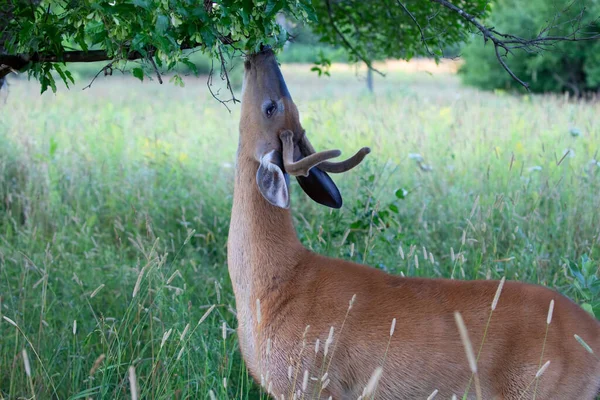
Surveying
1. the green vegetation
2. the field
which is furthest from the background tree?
the field

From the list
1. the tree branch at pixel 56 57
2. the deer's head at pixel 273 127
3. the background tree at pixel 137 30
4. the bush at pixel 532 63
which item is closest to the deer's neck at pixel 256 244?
the deer's head at pixel 273 127

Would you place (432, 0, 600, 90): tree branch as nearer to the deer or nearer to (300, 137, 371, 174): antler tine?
(300, 137, 371, 174): antler tine

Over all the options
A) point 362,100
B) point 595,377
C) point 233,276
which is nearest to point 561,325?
Answer: point 595,377

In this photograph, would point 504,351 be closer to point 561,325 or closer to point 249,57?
point 561,325

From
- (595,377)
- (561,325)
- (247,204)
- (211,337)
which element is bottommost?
(211,337)

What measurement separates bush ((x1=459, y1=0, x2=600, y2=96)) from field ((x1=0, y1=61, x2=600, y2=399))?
27.1ft

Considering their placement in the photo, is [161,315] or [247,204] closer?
[247,204]

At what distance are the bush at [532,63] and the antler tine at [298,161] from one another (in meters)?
14.0

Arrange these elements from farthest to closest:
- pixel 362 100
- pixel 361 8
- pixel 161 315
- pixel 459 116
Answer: pixel 362 100 → pixel 459 116 → pixel 361 8 → pixel 161 315

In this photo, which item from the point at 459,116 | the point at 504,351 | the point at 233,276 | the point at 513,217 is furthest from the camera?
the point at 459,116

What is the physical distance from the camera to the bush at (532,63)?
708 inches

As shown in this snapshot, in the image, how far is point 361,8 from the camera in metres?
6.11

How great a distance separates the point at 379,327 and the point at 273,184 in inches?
30.6

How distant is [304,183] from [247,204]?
361 mm
